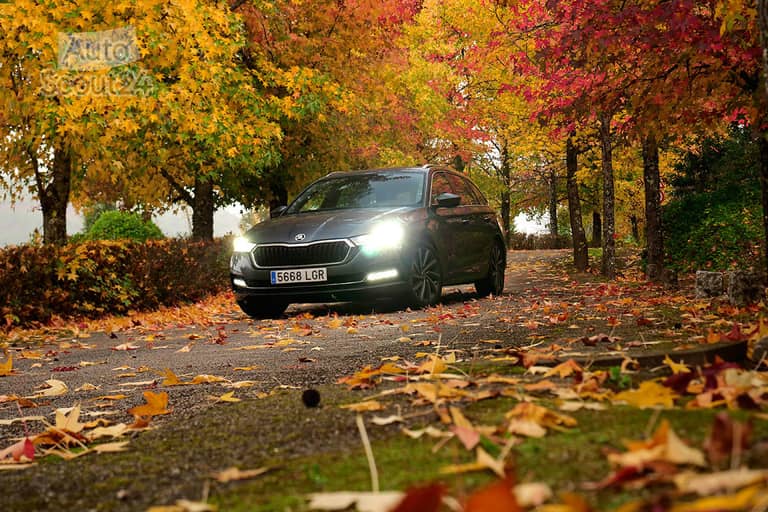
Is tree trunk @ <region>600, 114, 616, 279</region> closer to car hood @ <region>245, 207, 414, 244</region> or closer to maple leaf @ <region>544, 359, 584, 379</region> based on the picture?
car hood @ <region>245, 207, 414, 244</region>

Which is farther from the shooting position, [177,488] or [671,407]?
[671,407]

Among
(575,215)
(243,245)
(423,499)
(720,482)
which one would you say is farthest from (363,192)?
(575,215)

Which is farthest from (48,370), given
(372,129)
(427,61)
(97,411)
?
(427,61)

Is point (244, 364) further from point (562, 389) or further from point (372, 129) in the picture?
point (372, 129)

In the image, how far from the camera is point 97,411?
375 cm

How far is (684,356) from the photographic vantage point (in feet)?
10.9

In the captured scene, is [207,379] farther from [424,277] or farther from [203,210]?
[203,210]

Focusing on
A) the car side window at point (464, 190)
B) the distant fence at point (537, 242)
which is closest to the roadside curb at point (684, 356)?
the car side window at point (464, 190)

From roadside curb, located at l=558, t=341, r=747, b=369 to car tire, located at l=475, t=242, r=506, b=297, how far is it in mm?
7400

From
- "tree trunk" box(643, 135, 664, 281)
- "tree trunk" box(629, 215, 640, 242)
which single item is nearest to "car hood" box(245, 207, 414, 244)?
"tree trunk" box(643, 135, 664, 281)

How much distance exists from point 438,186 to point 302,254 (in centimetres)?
233

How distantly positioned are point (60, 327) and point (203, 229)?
28.3ft

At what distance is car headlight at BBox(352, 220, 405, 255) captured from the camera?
848cm

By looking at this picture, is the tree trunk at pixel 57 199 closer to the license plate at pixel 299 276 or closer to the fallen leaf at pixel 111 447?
the license plate at pixel 299 276
